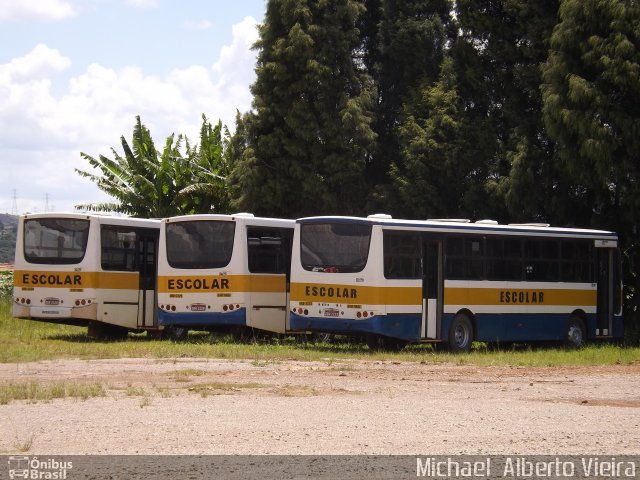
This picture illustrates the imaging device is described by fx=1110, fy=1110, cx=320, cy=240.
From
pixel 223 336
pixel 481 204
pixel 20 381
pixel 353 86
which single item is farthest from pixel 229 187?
pixel 20 381

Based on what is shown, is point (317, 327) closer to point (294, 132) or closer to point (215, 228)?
point (215, 228)

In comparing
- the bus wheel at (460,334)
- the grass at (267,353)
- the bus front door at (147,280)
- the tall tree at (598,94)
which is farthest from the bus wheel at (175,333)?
the tall tree at (598,94)

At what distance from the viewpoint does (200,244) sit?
89.3 ft

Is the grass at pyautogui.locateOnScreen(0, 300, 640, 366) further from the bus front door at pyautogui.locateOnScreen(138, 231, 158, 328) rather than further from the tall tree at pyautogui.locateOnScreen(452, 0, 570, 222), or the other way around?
the tall tree at pyautogui.locateOnScreen(452, 0, 570, 222)

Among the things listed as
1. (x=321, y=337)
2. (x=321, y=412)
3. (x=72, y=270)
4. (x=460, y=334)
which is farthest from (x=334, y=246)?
(x=321, y=412)

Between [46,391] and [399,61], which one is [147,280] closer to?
[46,391]

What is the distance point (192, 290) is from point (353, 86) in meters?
16.7

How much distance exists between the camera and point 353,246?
80.7 feet

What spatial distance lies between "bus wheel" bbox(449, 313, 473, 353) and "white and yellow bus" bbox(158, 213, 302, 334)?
14.3ft

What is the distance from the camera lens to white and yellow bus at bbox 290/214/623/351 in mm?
24484

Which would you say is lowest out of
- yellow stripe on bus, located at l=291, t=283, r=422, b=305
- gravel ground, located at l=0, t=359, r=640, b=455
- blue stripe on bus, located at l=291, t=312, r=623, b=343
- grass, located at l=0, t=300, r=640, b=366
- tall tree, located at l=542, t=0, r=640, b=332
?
gravel ground, located at l=0, t=359, r=640, b=455

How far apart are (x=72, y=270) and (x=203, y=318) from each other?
12.2 feet

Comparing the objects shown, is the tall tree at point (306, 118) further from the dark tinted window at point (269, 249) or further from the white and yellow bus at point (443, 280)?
the white and yellow bus at point (443, 280)

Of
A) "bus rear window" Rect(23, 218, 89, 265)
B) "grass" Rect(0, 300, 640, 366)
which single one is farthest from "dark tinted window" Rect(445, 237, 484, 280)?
"bus rear window" Rect(23, 218, 89, 265)
